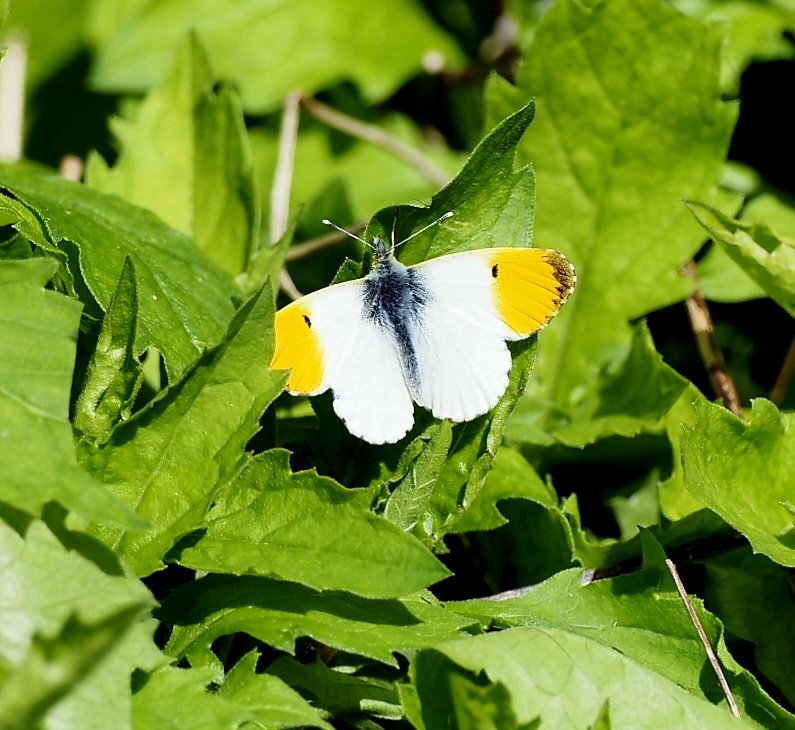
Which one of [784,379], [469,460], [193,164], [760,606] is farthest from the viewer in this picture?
Answer: [193,164]

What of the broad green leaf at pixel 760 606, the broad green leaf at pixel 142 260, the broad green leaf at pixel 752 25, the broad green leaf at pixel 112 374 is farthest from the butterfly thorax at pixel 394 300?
the broad green leaf at pixel 752 25

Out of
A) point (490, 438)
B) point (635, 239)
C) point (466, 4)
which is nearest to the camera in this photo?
point (490, 438)

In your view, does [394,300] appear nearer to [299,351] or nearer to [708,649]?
[299,351]

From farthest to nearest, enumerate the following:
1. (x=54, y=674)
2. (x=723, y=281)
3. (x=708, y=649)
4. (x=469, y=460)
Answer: (x=723, y=281) < (x=469, y=460) < (x=708, y=649) < (x=54, y=674)

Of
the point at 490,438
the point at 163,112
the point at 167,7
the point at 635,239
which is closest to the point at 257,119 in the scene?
the point at 167,7

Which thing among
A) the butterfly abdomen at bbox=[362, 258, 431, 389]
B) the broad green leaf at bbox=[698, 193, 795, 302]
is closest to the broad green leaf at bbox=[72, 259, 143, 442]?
the butterfly abdomen at bbox=[362, 258, 431, 389]

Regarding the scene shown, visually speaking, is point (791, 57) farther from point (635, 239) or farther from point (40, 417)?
point (40, 417)

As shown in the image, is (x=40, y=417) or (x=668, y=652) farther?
(x=668, y=652)

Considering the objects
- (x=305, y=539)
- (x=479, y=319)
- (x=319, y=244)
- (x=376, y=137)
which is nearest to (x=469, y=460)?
(x=479, y=319)
